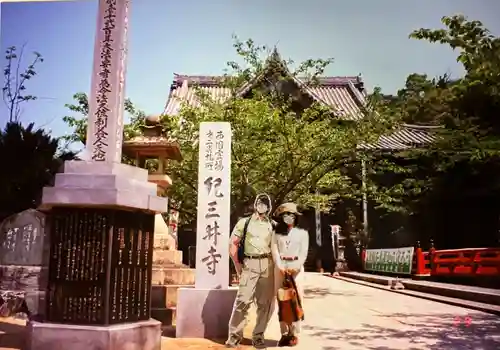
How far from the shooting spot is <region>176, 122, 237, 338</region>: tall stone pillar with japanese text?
416 cm

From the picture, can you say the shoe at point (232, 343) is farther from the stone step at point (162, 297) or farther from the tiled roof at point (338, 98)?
the tiled roof at point (338, 98)

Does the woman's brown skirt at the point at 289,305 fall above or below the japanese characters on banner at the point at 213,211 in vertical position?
below

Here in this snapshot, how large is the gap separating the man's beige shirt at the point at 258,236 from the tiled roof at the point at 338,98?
3.87m

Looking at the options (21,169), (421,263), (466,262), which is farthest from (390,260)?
(21,169)

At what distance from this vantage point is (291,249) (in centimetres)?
390

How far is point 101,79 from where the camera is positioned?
12.0ft

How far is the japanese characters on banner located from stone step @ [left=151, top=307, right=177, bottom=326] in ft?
3.17

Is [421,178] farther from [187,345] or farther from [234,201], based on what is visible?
[187,345]

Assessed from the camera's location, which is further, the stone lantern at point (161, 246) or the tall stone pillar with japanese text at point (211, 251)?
the stone lantern at point (161, 246)

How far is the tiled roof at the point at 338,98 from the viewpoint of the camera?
821 centimetres

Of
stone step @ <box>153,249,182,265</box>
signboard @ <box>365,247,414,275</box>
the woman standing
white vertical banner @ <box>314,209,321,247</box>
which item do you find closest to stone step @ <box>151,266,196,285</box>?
stone step @ <box>153,249,182,265</box>

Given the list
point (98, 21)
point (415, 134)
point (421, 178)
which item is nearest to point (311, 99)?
point (415, 134)

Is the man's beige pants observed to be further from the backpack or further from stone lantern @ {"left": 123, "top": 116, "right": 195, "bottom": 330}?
stone lantern @ {"left": 123, "top": 116, "right": 195, "bottom": 330}

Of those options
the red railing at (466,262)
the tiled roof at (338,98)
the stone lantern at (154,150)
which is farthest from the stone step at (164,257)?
the red railing at (466,262)
